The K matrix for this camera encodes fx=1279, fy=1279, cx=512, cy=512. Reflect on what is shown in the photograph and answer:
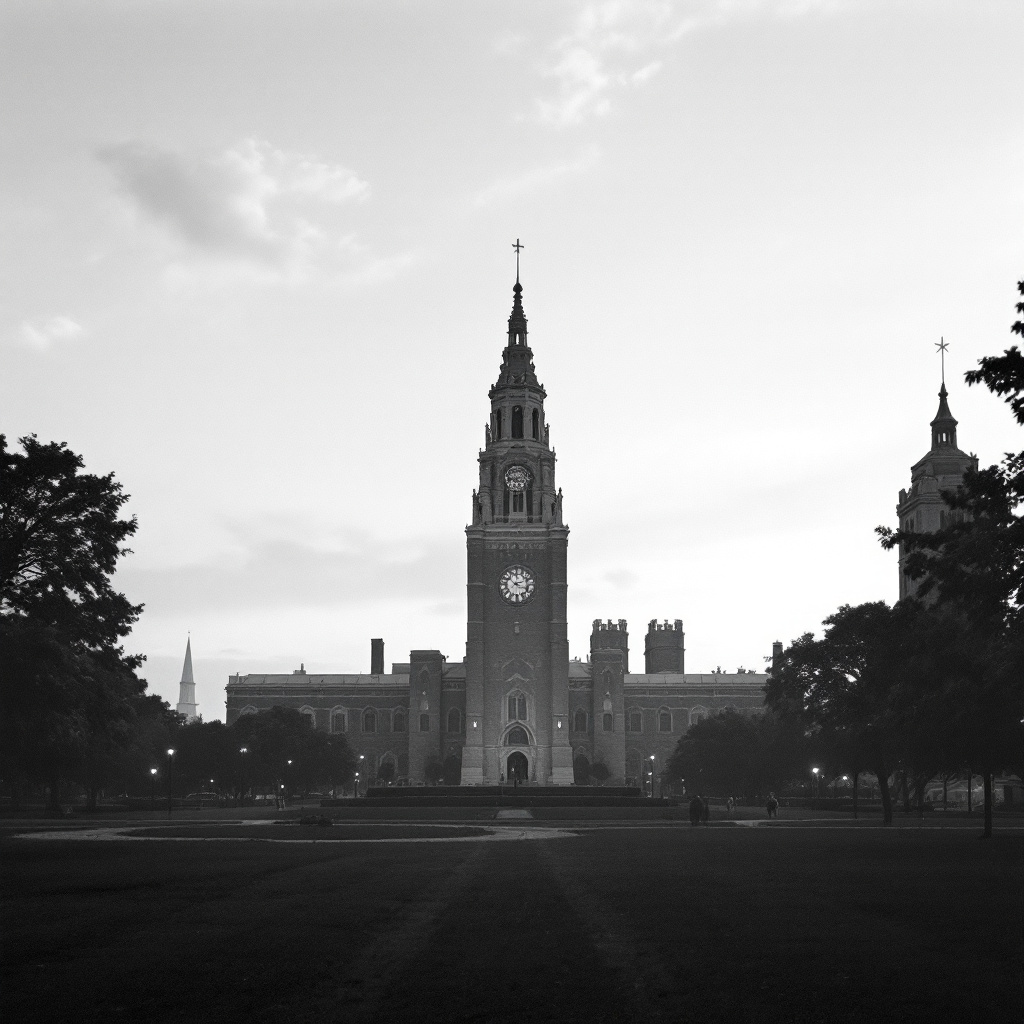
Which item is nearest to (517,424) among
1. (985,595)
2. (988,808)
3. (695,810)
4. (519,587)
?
(519,587)

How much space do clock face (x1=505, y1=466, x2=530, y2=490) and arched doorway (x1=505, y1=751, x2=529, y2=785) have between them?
24.3 metres

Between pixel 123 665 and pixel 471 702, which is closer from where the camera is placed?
pixel 123 665

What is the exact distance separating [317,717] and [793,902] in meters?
129

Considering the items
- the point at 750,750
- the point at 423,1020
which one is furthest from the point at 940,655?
the point at 750,750

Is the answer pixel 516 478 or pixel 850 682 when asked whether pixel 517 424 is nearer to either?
pixel 516 478

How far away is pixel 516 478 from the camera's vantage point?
390 feet

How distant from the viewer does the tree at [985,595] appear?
25125 mm

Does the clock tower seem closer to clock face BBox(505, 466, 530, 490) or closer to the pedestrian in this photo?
clock face BBox(505, 466, 530, 490)

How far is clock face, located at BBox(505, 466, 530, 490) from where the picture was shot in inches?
4678

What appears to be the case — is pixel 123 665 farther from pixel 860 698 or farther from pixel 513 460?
pixel 513 460

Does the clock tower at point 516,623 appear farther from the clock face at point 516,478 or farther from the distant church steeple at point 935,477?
the distant church steeple at point 935,477

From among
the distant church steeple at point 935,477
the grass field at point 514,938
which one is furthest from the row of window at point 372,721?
the grass field at point 514,938

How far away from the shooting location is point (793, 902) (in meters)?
19.6

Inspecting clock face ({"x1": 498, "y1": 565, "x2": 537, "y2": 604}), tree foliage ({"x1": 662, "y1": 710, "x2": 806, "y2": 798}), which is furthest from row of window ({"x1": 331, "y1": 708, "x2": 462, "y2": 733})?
tree foliage ({"x1": 662, "y1": 710, "x2": 806, "y2": 798})
